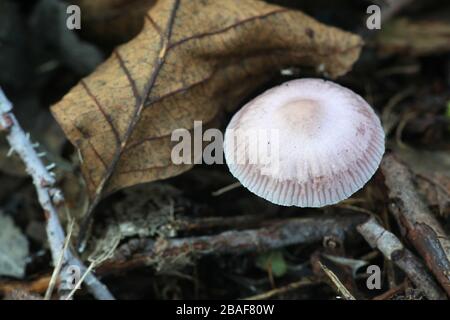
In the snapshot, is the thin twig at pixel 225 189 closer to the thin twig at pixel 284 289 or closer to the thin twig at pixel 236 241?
the thin twig at pixel 236 241

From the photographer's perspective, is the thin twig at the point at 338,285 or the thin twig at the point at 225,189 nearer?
the thin twig at the point at 338,285

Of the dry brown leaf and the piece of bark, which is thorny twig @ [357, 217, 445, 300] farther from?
the dry brown leaf

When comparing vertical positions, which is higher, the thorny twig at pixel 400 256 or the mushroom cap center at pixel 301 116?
the mushroom cap center at pixel 301 116

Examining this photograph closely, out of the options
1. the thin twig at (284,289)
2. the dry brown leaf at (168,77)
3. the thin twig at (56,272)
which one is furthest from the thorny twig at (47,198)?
the thin twig at (284,289)

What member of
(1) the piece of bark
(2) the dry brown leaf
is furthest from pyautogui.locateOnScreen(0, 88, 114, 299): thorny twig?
(1) the piece of bark
